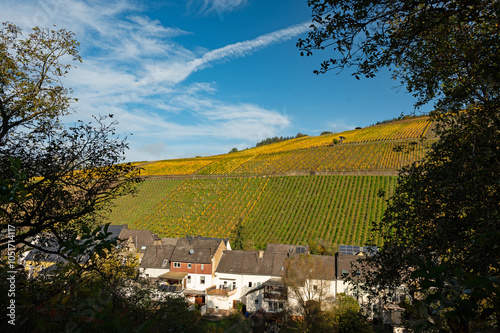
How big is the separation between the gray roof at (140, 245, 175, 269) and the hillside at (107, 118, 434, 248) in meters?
15.4

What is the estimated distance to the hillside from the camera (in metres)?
55.7

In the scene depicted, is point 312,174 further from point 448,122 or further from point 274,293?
point 448,122

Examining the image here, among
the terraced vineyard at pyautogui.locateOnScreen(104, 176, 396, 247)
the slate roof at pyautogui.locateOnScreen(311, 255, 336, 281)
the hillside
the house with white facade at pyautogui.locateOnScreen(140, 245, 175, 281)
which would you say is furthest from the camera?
the hillside

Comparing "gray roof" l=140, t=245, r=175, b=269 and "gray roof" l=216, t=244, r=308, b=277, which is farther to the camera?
"gray roof" l=140, t=245, r=175, b=269

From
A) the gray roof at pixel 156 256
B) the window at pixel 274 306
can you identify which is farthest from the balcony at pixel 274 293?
the gray roof at pixel 156 256

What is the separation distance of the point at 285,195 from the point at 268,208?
228 inches

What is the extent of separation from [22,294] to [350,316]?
84.7ft

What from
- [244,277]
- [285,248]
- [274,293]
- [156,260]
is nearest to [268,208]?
[285,248]

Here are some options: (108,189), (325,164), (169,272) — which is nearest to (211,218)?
(169,272)

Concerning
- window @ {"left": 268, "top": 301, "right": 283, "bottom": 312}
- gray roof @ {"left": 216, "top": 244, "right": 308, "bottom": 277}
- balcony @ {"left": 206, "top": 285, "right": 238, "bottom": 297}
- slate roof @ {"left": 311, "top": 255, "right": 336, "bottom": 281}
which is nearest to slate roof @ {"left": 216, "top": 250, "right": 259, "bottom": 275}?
gray roof @ {"left": 216, "top": 244, "right": 308, "bottom": 277}

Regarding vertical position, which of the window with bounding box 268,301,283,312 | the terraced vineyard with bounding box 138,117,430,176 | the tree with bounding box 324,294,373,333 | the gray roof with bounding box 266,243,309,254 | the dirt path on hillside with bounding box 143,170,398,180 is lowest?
the window with bounding box 268,301,283,312

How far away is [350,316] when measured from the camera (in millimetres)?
24484

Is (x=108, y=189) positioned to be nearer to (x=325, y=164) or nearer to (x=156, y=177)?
(x=325, y=164)

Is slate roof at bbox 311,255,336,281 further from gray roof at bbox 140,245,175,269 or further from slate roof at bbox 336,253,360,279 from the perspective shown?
gray roof at bbox 140,245,175,269
